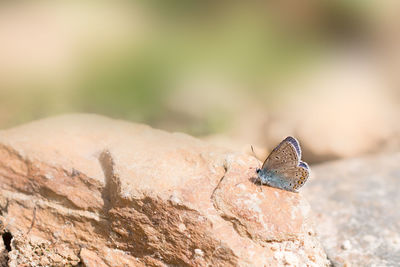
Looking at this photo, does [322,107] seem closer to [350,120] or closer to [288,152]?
[350,120]

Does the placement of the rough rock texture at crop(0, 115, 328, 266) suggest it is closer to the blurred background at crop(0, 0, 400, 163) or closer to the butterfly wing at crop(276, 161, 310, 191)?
the butterfly wing at crop(276, 161, 310, 191)

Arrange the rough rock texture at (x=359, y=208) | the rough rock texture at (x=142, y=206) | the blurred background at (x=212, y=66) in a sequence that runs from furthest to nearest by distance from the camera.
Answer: the rough rock texture at (x=359, y=208), the rough rock texture at (x=142, y=206), the blurred background at (x=212, y=66)

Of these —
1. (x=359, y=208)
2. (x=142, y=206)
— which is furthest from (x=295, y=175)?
(x=359, y=208)

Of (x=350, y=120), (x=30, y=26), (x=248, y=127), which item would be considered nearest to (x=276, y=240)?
(x=30, y=26)

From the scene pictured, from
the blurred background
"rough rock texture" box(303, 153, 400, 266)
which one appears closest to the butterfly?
the blurred background

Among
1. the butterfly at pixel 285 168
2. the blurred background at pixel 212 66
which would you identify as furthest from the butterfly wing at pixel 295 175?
the blurred background at pixel 212 66

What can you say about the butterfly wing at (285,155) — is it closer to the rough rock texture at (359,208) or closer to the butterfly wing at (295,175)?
the butterfly wing at (295,175)

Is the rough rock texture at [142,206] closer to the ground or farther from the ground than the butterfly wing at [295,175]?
closer to the ground
